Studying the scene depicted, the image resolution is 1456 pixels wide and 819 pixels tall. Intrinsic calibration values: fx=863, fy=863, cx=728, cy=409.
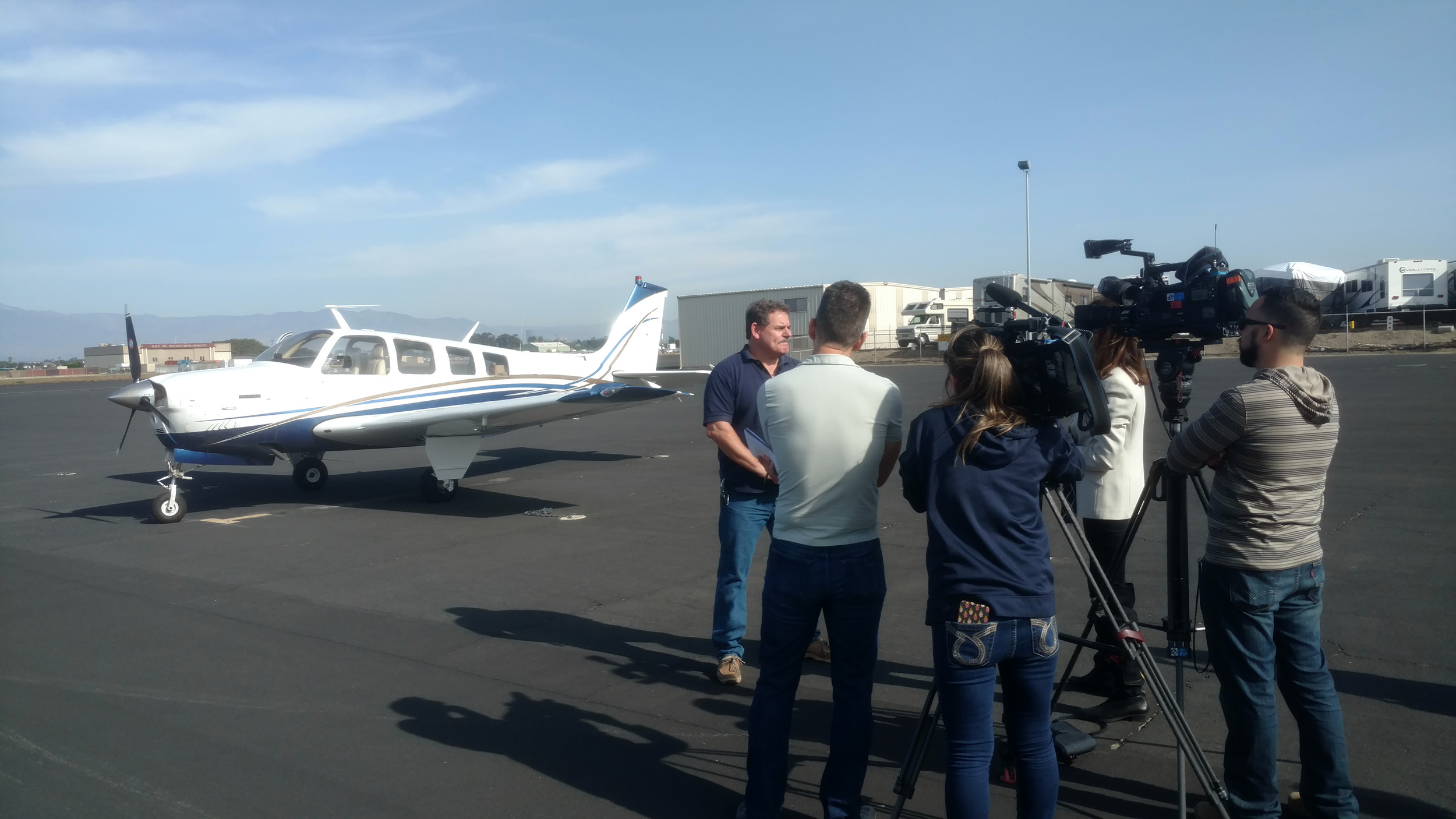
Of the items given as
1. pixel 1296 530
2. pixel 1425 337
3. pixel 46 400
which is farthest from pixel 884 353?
pixel 1296 530

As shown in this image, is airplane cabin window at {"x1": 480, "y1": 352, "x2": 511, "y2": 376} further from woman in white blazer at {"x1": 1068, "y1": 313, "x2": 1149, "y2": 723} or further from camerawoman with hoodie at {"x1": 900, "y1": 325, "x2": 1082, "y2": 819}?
camerawoman with hoodie at {"x1": 900, "y1": 325, "x2": 1082, "y2": 819}

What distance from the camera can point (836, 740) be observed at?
9.72 feet

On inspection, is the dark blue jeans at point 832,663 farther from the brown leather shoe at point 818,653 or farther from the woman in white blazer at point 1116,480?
the brown leather shoe at point 818,653

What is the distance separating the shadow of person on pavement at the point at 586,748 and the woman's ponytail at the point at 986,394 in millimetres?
1814

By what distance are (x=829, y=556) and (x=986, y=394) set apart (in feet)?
2.52

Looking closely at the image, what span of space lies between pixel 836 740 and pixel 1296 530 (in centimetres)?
168

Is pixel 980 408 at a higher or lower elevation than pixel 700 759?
higher

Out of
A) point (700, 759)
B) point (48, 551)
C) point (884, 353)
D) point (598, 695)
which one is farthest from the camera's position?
point (884, 353)

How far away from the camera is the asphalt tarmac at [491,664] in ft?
11.3

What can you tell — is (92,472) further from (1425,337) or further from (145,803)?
(1425,337)

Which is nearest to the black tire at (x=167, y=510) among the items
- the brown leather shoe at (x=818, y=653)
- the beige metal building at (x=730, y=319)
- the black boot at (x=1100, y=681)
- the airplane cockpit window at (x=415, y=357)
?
the airplane cockpit window at (x=415, y=357)

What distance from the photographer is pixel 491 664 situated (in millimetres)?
4910

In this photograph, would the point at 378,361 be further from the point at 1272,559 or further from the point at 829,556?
the point at 1272,559

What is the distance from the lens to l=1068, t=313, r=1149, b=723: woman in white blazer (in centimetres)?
387
